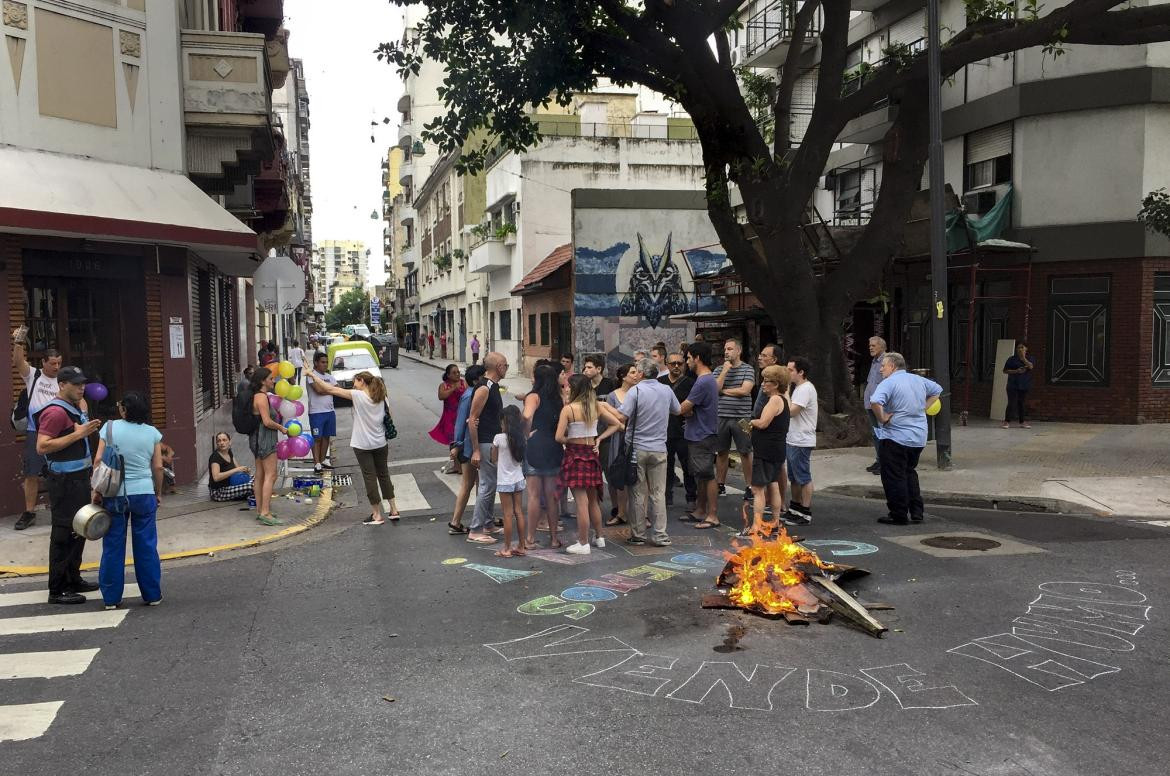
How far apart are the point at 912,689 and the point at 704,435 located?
15.5ft

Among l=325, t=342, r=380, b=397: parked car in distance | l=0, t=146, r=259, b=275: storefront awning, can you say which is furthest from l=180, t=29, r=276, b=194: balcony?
l=325, t=342, r=380, b=397: parked car in distance

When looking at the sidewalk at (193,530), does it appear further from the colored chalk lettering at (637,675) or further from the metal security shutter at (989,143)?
the metal security shutter at (989,143)

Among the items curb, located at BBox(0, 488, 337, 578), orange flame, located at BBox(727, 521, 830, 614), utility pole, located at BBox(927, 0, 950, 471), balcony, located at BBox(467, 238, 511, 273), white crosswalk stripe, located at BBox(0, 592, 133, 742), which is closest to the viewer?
white crosswalk stripe, located at BBox(0, 592, 133, 742)

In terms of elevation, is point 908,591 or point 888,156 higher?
point 888,156

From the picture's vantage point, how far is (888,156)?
48.1ft

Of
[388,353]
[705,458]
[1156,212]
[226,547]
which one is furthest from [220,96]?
[388,353]

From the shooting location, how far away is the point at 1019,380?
16.7 m

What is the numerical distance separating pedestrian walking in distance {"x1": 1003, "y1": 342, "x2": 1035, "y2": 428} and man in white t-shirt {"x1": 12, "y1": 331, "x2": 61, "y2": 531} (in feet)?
50.7

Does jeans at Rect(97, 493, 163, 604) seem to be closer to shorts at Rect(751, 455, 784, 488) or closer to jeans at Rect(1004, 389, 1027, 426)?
shorts at Rect(751, 455, 784, 488)

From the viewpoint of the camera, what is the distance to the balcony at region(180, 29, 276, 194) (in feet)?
40.2

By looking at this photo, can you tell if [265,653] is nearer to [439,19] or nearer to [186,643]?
[186,643]

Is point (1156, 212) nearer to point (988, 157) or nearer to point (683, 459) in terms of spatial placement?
point (988, 157)

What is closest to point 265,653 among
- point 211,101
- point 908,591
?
point 908,591

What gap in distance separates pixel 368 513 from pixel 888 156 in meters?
10.2
